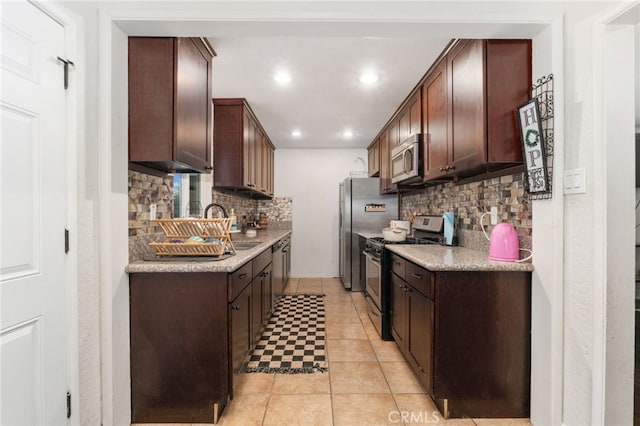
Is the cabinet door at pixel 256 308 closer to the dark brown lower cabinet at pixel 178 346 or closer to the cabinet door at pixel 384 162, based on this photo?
the dark brown lower cabinet at pixel 178 346

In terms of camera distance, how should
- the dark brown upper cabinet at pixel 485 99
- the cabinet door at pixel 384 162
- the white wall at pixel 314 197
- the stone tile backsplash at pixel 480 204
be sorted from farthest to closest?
the white wall at pixel 314 197 → the cabinet door at pixel 384 162 → the stone tile backsplash at pixel 480 204 → the dark brown upper cabinet at pixel 485 99

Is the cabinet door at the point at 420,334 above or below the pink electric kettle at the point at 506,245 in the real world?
below

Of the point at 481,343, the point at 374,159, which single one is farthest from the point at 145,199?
the point at 374,159

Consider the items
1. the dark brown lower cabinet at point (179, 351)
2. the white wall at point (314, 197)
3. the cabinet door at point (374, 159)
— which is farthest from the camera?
the white wall at point (314, 197)

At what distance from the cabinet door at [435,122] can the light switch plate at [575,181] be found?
2.78 ft

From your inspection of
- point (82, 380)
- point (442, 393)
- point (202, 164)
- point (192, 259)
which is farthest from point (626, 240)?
point (82, 380)

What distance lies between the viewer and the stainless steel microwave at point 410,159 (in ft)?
9.02

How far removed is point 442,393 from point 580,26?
2.06 m

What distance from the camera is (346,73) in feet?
8.44

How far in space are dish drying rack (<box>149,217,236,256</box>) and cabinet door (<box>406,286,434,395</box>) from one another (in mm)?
1326

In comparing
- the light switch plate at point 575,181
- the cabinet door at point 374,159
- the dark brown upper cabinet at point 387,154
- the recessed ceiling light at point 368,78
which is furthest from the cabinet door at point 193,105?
the cabinet door at point 374,159

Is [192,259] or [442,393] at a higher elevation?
[192,259]

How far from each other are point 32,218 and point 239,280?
1.02m

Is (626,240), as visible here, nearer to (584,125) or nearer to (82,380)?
(584,125)
